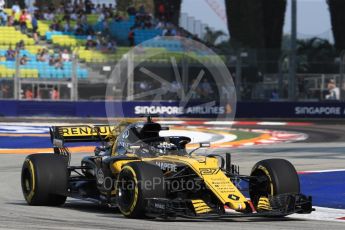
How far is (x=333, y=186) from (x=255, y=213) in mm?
4862

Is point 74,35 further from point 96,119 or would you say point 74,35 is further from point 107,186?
point 107,186

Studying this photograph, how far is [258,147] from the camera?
77.2 feet

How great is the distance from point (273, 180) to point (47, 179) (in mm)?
3111

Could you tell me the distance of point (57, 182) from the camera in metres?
12.1

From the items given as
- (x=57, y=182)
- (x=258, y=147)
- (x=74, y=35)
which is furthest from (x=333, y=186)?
(x=74, y=35)

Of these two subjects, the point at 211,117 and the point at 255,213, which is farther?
the point at 211,117

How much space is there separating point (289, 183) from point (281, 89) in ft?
83.5

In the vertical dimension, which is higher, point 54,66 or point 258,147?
point 54,66

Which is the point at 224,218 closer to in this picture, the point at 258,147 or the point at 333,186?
the point at 333,186

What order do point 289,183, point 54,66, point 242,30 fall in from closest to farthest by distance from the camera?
1. point 289,183
2. point 54,66
3. point 242,30

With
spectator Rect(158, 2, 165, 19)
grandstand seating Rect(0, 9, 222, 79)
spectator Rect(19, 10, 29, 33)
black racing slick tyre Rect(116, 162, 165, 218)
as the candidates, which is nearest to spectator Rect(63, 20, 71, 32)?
grandstand seating Rect(0, 9, 222, 79)

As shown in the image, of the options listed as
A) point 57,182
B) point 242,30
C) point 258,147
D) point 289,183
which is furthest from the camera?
point 242,30

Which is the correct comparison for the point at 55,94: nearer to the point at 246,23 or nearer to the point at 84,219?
the point at 246,23

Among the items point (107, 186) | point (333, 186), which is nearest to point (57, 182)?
point (107, 186)
